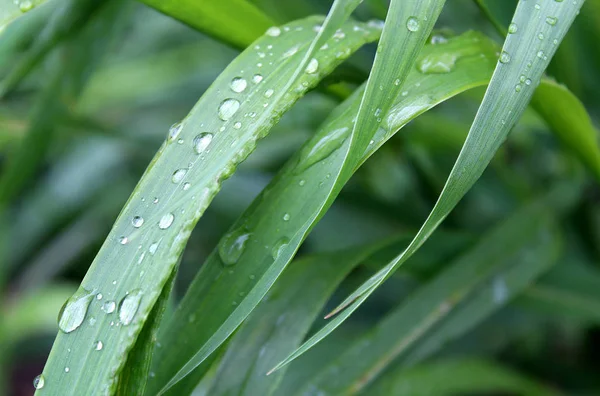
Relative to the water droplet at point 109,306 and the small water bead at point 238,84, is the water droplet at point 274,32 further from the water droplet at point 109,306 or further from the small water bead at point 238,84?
the water droplet at point 109,306

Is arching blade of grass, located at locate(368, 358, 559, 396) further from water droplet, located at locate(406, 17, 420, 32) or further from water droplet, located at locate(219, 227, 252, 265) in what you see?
water droplet, located at locate(406, 17, 420, 32)

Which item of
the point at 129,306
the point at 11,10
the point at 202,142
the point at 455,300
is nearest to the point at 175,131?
the point at 202,142

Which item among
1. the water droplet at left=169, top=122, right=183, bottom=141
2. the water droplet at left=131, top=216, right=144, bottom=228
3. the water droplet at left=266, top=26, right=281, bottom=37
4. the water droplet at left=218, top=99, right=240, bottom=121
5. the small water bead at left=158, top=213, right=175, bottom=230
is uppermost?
the water droplet at left=266, top=26, right=281, bottom=37

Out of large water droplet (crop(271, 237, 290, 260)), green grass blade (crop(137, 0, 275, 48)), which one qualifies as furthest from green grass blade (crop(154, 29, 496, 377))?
green grass blade (crop(137, 0, 275, 48))

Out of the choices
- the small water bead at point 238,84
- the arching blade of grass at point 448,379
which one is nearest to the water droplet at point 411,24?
the small water bead at point 238,84

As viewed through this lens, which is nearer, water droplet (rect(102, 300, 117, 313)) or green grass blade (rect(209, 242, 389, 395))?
water droplet (rect(102, 300, 117, 313))

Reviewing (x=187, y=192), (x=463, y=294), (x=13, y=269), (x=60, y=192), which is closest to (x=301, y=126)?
(x=463, y=294)
